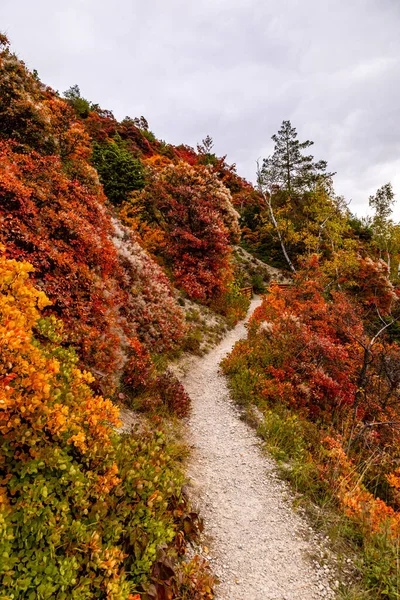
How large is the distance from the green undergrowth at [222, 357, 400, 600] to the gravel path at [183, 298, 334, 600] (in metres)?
0.28

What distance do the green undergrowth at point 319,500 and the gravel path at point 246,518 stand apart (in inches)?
11.1

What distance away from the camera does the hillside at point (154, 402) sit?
288cm

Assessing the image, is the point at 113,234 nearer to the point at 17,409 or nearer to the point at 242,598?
the point at 17,409

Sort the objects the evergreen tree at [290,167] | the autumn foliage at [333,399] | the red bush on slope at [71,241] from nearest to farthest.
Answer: the autumn foliage at [333,399] < the red bush on slope at [71,241] < the evergreen tree at [290,167]

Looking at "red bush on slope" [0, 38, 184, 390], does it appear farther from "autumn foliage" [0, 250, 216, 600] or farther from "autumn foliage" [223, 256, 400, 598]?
"autumn foliage" [223, 256, 400, 598]

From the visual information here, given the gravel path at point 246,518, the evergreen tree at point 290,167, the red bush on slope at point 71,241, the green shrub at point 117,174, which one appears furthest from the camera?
the evergreen tree at point 290,167

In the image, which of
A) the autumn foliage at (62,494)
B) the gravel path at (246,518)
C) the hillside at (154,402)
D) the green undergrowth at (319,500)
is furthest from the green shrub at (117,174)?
the autumn foliage at (62,494)

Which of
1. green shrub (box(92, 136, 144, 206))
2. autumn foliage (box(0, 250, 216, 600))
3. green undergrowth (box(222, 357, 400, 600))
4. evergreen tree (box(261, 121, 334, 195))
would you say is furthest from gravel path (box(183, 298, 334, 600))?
evergreen tree (box(261, 121, 334, 195))

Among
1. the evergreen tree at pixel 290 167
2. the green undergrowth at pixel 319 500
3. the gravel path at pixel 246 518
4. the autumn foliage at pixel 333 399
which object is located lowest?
the gravel path at pixel 246 518

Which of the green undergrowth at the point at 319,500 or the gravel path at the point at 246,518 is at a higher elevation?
the green undergrowth at the point at 319,500

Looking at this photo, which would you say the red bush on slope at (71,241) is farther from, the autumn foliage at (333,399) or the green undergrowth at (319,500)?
the green undergrowth at (319,500)

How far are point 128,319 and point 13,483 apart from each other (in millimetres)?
7118

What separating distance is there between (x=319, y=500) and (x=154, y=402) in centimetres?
407

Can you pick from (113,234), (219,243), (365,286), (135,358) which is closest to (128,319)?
(135,358)
